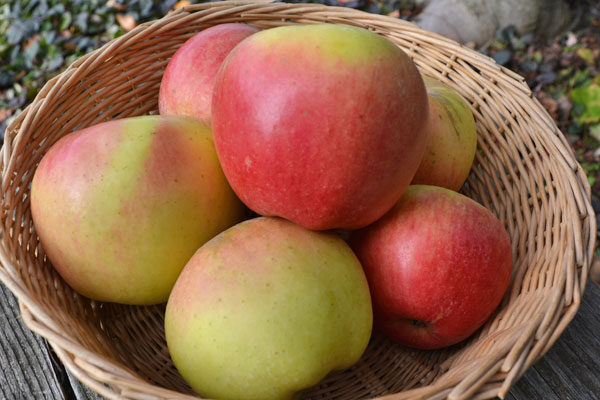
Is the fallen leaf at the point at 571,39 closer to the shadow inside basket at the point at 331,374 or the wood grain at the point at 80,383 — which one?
the wood grain at the point at 80,383

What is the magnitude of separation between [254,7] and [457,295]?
75 centimetres

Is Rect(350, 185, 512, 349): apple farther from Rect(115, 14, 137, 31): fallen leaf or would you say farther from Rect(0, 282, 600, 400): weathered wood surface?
Rect(115, 14, 137, 31): fallen leaf

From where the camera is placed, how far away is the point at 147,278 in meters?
0.84

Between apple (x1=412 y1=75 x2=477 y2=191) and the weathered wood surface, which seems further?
apple (x1=412 y1=75 x2=477 y2=191)

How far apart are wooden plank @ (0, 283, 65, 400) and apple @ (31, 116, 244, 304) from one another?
14 centimetres

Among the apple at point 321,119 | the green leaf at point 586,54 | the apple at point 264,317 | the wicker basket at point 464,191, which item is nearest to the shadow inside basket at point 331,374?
the wicker basket at point 464,191

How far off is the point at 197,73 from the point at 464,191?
1.93 ft

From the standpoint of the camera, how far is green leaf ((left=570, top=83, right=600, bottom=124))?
193cm

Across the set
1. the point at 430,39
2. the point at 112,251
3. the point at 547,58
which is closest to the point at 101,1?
the point at 430,39

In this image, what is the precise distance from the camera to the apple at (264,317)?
682mm

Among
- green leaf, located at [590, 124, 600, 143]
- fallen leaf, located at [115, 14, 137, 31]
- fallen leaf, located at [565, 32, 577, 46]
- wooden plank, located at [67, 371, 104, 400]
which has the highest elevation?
fallen leaf, located at [565, 32, 577, 46]

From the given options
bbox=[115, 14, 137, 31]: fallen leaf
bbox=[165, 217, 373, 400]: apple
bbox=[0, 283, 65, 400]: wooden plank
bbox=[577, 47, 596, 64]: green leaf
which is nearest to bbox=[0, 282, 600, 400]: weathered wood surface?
bbox=[0, 283, 65, 400]: wooden plank

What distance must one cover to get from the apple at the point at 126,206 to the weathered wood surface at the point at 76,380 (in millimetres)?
139

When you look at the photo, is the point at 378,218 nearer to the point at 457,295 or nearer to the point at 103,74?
the point at 457,295
